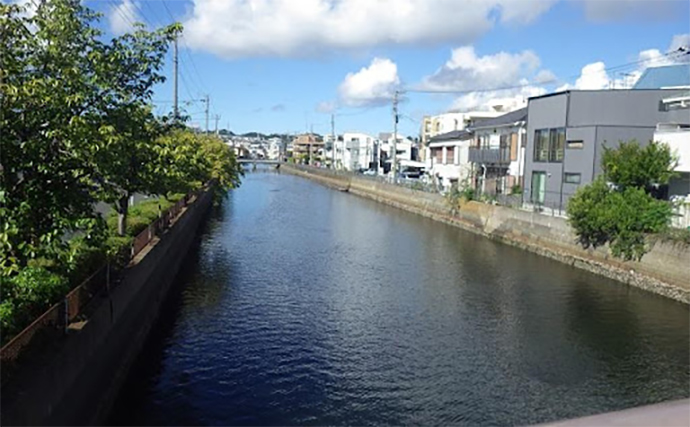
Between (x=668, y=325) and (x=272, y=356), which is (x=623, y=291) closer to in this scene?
(x=668, y=325)

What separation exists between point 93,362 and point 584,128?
2665 cm

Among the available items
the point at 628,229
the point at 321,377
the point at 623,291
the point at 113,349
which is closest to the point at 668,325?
the point at 623,291

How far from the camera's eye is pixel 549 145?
32.8 metres

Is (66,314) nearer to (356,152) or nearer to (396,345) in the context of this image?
(396,345)

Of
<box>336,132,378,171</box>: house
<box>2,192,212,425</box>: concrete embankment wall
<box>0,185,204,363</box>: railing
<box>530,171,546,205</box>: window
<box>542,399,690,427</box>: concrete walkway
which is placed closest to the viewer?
<box>542,399,690,427</box>: concrete walkway

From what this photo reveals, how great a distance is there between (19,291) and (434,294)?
1347 cm

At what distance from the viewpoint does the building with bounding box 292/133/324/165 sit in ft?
504

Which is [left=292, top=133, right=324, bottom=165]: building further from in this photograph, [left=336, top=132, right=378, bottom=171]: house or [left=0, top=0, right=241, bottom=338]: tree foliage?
[left=0, top=0, right=241, bottom=338]: tree foliage

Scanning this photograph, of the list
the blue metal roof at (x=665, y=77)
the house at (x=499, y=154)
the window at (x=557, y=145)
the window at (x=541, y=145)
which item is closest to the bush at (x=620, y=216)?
the window at (x=557, y=145)

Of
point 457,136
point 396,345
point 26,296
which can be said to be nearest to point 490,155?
point 457,136

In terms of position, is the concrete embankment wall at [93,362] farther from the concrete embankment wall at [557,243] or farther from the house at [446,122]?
the house at [446,122]

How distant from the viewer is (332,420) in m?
10.0

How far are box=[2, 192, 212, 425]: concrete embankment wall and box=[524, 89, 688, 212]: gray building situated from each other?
21442mm

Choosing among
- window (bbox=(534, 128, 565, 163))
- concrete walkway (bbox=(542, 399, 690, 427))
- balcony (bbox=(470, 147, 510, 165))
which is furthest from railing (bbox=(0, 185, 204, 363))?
balcony (bbox=(470, 147, 510, 165))
